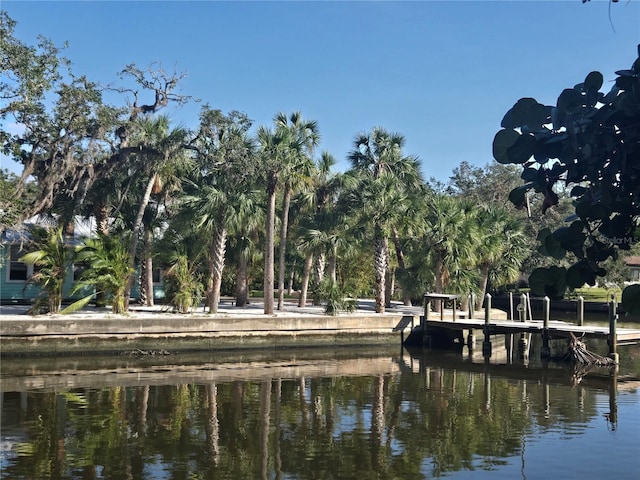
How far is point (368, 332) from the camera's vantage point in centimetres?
2506

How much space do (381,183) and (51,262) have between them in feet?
44.4

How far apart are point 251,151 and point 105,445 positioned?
15.5m

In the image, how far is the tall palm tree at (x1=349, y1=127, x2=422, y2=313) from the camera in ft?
87.9

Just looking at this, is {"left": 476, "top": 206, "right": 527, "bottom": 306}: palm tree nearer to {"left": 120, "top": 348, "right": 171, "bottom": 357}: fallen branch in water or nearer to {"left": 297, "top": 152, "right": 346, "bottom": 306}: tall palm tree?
{"left": 297, "top": 152, "right": 346, "bottom": 306}: tall palm tree

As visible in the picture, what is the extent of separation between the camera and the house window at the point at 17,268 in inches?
1107

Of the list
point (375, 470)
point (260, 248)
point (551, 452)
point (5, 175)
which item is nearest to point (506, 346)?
point (260, 248)

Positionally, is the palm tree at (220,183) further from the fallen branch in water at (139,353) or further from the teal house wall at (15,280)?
the teal house wall at (15,280)

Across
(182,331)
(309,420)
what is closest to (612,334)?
(309,420)

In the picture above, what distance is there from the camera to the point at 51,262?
22.1 m

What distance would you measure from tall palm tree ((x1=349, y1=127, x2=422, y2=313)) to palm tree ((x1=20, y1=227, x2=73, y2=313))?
39.8 ft

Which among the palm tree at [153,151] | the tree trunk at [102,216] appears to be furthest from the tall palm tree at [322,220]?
the tree trunk at [102,216]

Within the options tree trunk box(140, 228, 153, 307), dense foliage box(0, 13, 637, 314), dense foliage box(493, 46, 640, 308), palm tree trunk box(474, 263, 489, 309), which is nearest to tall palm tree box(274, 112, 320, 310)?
dense foliage box(0, 13, 637, 314)

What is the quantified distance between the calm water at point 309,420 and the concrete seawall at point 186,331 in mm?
763

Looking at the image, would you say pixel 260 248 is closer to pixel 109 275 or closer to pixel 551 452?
pixel 109 275
